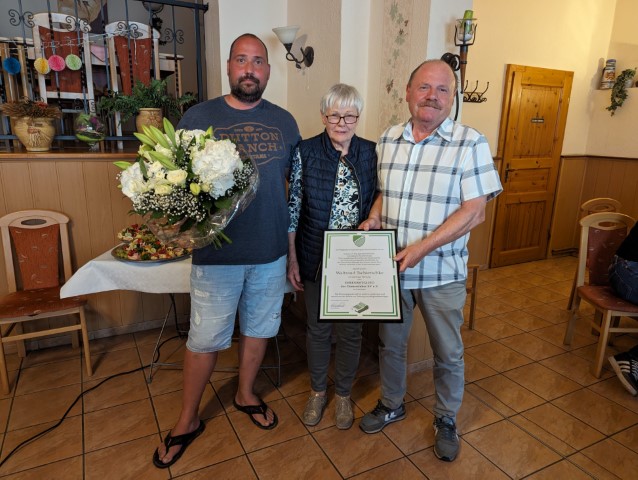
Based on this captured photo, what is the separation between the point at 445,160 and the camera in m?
1.75

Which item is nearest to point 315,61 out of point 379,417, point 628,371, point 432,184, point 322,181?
point 322,181

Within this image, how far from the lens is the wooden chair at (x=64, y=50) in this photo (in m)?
3.25

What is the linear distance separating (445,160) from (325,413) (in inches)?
54.9

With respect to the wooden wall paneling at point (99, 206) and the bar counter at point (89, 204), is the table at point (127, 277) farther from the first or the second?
the wooden wall paneling at point (99, 206)

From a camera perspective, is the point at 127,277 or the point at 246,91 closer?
the point at 246,91

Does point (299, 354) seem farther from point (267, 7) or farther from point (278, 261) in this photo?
point (267, 7)

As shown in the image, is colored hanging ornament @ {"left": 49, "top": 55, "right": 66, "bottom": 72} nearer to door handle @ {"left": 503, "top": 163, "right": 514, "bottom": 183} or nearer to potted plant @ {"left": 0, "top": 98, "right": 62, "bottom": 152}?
potted plant @ {"left": 0, "top": 98, "right": 62, "bottom": 152}

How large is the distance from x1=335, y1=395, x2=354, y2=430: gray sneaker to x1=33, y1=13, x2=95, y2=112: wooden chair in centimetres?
274

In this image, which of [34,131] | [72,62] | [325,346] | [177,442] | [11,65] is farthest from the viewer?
[72,62]

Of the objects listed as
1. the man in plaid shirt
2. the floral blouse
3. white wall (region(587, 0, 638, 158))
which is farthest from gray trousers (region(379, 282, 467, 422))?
white wall (region(587, 0, 638, 158))

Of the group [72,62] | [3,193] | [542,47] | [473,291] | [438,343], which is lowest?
[473,291]

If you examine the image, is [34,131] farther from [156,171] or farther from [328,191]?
[328,191]

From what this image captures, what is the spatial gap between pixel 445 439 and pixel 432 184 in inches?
45.1

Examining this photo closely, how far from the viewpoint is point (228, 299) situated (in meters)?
1.94
